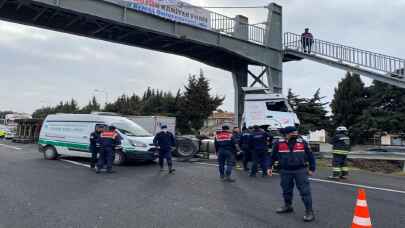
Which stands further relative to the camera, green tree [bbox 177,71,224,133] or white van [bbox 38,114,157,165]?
green tree [bbox 177,71,224,133]

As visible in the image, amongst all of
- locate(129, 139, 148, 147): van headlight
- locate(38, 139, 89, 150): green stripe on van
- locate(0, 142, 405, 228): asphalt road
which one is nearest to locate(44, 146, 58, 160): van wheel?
locate(38, 139, 89, 150): green stripe on van

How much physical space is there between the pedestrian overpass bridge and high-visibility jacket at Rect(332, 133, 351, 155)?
7974 millimetres

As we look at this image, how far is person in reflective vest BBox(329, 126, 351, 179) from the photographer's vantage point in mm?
10125

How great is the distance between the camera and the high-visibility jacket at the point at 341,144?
33.2 ft

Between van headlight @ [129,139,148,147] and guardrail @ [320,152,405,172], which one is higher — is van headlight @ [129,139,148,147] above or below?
above

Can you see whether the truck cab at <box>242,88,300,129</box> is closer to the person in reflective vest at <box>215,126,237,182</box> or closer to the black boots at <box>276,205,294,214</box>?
the person in reflective vest at <box>215,126,237,182</box>

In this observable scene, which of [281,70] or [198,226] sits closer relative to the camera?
[198,226]

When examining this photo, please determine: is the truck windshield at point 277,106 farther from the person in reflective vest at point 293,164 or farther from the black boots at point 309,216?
the black boots at point 309,216

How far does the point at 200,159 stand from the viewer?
15.7m

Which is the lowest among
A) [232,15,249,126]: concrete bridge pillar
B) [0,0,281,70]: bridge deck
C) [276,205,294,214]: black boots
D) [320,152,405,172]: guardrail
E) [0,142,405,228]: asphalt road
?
[0,142,405,228]: asphalt road

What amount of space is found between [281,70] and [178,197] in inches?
591

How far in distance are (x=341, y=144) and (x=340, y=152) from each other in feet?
0.77

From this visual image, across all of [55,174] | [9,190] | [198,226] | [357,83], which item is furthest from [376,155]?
[357,83]

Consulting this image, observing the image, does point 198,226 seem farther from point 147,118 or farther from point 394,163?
point 147,118
